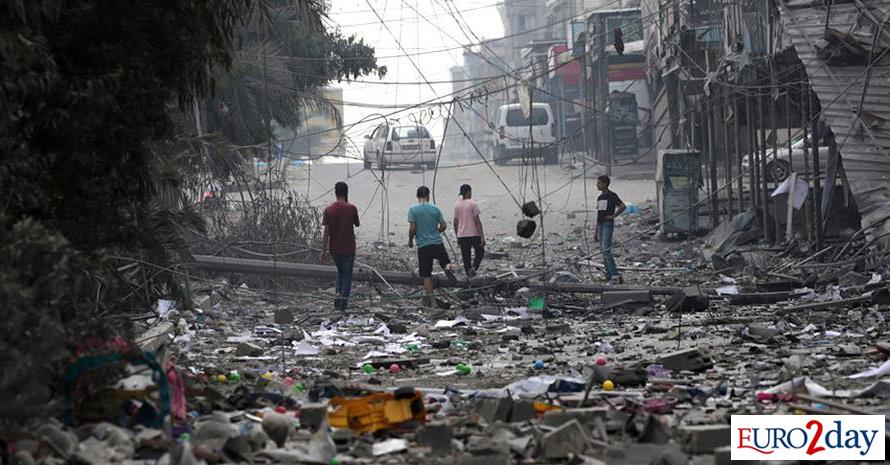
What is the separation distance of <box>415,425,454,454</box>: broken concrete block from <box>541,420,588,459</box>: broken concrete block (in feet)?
1.79

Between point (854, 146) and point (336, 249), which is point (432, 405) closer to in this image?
point (336, 249)

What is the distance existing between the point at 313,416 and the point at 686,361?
11.1ft

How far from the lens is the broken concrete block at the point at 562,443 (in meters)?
6.48

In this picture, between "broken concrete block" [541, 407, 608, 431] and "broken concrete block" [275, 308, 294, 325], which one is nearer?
"broken concrete block" [541, 407, 608, 431]

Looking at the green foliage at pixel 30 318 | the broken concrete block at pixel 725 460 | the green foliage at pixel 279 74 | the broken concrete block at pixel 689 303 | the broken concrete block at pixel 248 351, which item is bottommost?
the broken concrete block at pixel 689 303

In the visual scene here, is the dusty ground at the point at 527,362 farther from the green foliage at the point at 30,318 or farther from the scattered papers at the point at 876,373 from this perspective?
the green foliage at the point at 30,318

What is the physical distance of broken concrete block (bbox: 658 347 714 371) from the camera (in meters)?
9.60

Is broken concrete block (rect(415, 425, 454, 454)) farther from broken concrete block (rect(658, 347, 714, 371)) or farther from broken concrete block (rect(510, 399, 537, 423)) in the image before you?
broken concrete block (rect(658, 347, 714, 371))

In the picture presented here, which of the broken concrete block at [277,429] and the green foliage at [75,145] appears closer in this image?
the green foliage at [75,145]

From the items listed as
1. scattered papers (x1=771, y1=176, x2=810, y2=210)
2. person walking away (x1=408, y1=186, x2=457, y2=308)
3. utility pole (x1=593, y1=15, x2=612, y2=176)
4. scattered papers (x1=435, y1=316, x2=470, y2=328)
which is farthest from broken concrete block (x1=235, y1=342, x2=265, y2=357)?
utility pole (x1=593, y1=15, x2=612, y2=176)

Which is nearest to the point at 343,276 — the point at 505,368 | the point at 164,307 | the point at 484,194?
the point at 164,307

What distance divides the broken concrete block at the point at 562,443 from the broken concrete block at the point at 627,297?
26.4 ft

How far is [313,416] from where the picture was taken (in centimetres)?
740

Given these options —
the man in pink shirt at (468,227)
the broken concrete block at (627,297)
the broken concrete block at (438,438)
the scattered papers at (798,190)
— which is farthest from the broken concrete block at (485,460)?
the scattered papers at (798,190)
